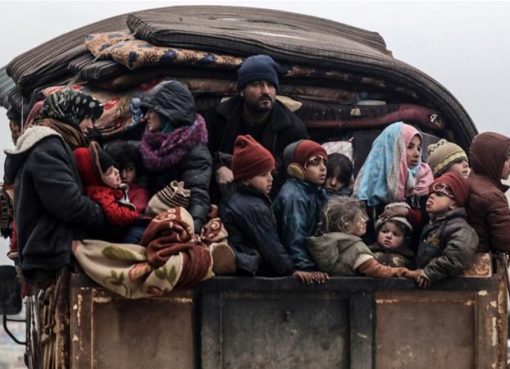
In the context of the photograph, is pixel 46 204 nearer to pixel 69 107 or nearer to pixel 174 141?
pixel 69 107

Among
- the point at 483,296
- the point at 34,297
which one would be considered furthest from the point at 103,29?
the point at 483,296

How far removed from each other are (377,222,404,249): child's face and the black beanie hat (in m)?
0.85

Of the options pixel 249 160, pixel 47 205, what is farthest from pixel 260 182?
pixel 47 205

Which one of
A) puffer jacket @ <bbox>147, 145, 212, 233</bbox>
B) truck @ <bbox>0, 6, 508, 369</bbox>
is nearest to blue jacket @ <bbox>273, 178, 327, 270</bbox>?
truck @ <bbox>0, 6, 508, 369</bbox>

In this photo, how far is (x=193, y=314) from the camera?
4676mm

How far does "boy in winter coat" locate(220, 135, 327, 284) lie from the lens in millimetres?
4805

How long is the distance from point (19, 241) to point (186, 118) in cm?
89

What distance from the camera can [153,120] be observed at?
16.9 ft

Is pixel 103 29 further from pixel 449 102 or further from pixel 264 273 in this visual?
pixel 264 273

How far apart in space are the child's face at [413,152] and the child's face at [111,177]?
1.37m

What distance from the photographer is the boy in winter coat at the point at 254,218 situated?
4.80 m

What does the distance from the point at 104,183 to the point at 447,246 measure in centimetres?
141

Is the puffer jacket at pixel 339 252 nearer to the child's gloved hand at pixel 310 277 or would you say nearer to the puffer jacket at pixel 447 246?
the child's gloved hand at pixel 310 277

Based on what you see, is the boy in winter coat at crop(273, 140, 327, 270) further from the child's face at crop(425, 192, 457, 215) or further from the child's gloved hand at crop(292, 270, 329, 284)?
the child's face at crop(425, 192, 457, 215)
